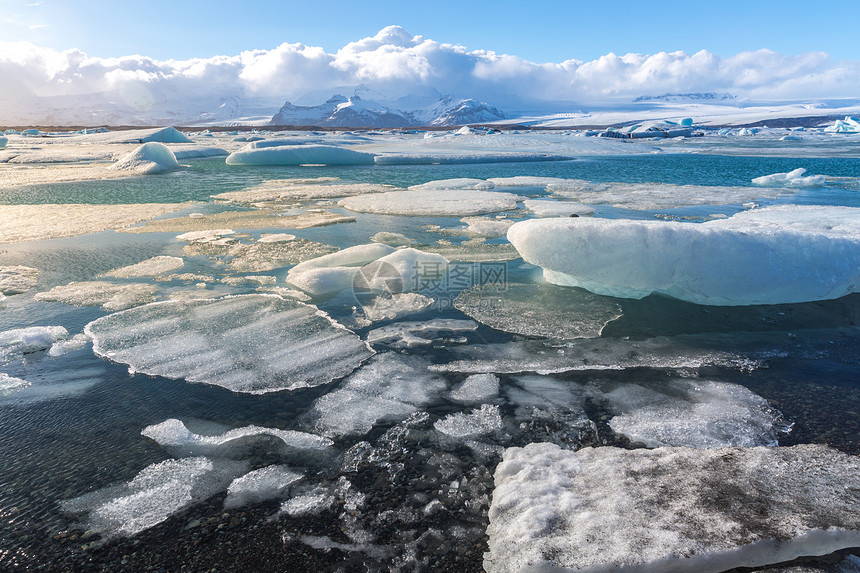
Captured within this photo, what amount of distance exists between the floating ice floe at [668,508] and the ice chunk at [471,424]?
0.29m

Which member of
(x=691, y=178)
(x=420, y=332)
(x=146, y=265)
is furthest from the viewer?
(x=691, y=178)

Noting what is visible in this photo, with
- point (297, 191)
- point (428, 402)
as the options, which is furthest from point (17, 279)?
point (297, 191)

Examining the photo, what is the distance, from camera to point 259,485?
231 cm

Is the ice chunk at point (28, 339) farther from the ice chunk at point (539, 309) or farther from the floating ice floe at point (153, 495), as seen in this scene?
the ice chunk at point (539, 309)

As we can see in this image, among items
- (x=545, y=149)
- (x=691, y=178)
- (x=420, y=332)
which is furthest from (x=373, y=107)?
(x=420, y=332)

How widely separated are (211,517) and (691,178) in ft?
51.6

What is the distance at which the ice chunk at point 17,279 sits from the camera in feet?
15.6

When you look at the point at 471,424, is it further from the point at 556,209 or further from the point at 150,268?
the point at 556,209

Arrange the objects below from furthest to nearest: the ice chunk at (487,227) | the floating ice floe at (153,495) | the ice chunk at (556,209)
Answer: the ice chunk at (556,209) → the ice chunk at (487,227) → the floating ice floe at (153,495)

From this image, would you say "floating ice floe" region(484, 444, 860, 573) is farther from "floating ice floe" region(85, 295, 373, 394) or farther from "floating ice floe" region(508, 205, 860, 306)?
"floating ice floe" region(508, 205, 860, 306)

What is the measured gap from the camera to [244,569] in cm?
186

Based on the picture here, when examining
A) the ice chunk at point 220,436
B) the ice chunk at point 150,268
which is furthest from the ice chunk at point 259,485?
the ice chunk at point 150,268

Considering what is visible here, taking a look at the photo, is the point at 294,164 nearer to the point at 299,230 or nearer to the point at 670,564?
the point at 299,230

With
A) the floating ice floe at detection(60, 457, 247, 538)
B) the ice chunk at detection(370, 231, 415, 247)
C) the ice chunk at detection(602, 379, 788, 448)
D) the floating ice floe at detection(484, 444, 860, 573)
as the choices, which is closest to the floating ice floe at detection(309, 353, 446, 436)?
the floating ice floe at detection(60, 457, 247, 538)
